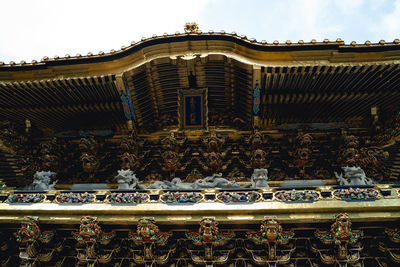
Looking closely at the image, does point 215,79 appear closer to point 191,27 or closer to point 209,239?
point 191,27

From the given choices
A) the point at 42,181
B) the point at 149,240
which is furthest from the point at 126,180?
the point at 42,181

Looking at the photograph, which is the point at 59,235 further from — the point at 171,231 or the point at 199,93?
the point at 199,93

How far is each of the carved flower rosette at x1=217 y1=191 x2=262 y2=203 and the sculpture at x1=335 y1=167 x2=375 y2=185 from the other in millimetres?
2528

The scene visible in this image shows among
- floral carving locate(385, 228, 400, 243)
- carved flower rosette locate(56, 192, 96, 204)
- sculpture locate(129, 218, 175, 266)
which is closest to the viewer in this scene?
floral carving locate(385, 228, 400, 243)

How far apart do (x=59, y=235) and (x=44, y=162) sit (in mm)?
2435

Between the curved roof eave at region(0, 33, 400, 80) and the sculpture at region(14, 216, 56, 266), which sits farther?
the curved roof eave at region(0, 33, 400, 80)

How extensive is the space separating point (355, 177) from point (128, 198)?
5.24m

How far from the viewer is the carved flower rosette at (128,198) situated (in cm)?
605

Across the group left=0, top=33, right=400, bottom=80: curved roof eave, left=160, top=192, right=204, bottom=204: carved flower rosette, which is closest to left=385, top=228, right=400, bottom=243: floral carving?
left=160, top=192, right=204, bottom=204: carved flower rosette

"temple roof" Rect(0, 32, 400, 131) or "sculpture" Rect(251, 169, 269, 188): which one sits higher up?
"temple roof" Rect(0, 32, 400, 131)

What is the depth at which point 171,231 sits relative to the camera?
5742mm

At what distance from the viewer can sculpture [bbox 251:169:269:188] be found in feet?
22.7

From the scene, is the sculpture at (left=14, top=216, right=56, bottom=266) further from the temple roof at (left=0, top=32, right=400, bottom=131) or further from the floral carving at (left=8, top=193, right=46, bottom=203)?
the temple roof at (left=0, top=32, right=400, bottom=131)

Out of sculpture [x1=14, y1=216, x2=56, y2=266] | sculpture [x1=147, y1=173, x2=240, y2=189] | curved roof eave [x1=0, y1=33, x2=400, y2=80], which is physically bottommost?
sculpture [x1=14, y1=216, x2=56, y2=266]
